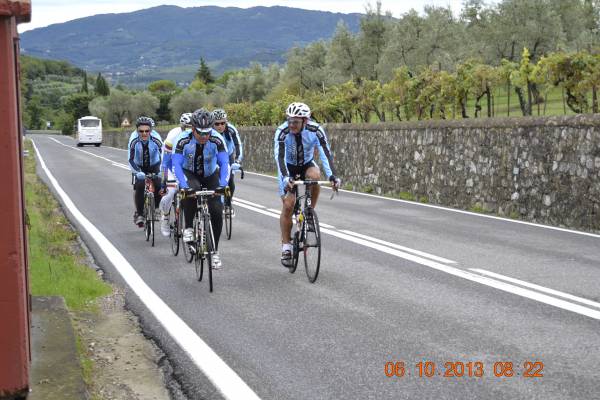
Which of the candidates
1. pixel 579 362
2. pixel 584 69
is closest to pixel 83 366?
pixel 579 362

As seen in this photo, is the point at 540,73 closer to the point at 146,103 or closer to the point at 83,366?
the point at 83,366

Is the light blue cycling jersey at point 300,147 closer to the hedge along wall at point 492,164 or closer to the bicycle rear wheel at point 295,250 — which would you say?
the bicycle rear wheel at point 295,250

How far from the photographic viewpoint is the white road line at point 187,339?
16.4ft

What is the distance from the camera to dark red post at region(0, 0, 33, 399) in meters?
3.96

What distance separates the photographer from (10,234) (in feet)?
13.2

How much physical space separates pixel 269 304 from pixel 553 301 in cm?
253

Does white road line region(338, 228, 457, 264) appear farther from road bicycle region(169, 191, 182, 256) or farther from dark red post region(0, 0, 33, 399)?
dark red post region(0, 0, 33, 399)

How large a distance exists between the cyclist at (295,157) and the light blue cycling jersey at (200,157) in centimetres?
60

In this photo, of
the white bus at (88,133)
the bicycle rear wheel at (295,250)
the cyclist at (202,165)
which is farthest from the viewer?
the white bus at (88,133)

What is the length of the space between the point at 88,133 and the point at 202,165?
220ft

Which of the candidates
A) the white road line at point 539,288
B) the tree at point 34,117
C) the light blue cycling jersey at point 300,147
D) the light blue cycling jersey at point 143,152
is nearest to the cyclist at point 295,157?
the light blue cycling jersey at point 300,147

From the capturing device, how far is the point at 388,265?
9289 millimetres

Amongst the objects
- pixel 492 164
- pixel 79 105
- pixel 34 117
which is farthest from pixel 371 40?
pixel 34 117

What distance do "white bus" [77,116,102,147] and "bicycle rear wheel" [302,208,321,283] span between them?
6727 cm
